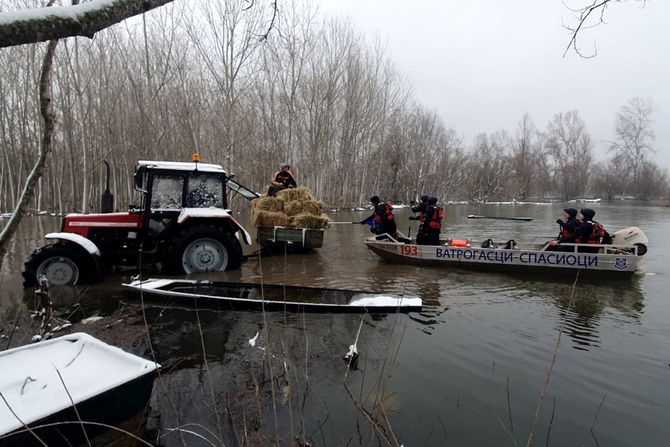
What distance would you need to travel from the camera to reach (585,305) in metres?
6.62

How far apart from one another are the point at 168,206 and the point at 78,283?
1.98 m

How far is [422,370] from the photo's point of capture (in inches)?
167

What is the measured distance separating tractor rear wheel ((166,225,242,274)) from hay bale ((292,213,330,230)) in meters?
2.80

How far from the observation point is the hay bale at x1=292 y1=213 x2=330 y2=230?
10820 mm

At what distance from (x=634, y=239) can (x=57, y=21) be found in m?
10.4

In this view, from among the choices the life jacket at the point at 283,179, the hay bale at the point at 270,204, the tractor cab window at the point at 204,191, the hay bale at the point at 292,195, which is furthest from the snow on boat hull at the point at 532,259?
the tractor cab window at the point at 204,191

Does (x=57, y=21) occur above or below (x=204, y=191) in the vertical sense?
above

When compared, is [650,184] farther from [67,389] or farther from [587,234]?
[67,389]

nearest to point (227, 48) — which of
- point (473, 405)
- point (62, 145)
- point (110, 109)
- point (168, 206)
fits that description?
point (110, 109)

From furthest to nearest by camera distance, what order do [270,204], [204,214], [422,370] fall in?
[270,204] → [204,214] → [422,370]

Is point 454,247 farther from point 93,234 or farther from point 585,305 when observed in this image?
point 93,234

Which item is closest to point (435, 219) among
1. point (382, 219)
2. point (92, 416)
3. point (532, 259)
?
point (382, 219)

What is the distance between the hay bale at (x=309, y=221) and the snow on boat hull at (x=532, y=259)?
2.14m

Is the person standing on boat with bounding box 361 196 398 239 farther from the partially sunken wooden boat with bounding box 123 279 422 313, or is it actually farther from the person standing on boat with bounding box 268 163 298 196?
the partially sunken wooden boat with bounding box 123 279 422 313
